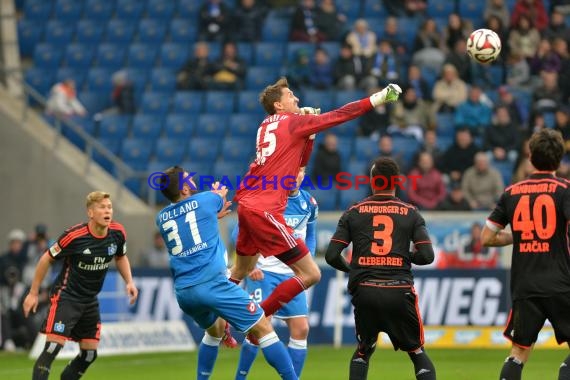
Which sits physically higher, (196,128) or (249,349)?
(196,128)

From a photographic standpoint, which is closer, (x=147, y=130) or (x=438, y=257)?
(x=438, y=257)

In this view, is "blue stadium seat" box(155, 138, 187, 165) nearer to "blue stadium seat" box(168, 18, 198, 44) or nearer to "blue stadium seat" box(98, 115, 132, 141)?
"blue stadium seat" box(98, 115, 132, 141)

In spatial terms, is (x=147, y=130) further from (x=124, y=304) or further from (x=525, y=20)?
(x=525, y=20)

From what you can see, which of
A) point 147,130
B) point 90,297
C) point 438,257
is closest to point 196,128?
point 147,130

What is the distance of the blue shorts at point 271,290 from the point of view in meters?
12.0

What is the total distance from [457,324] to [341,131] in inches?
219

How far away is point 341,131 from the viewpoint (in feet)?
75.0

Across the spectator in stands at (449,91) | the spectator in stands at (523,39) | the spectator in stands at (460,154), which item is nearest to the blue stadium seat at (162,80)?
the spectator in stands at (449,91)

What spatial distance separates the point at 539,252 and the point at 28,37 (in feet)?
64.4

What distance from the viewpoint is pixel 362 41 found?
23000 millimetres

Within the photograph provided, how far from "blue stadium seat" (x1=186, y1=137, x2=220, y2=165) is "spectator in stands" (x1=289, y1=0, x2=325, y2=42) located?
2906mm

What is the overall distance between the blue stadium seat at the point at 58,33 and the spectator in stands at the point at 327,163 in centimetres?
819

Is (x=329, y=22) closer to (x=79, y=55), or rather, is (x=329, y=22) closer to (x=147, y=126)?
(x=147, y=126)

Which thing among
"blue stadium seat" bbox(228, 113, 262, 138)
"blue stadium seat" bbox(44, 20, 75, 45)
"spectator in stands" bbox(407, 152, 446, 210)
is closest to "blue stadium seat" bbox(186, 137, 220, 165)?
"blue stadium seat" bbox(228, 113, 262, 138)
